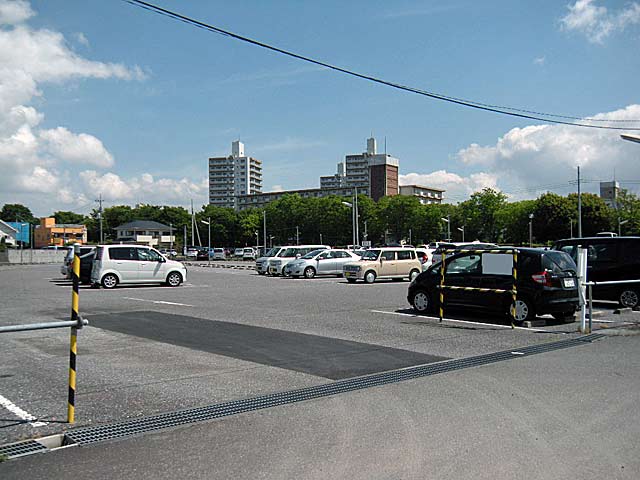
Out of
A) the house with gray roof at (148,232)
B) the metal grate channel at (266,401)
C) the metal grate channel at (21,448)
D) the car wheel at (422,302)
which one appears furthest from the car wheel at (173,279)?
the house with gray roof at (148,232)

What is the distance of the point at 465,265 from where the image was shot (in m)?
14.2

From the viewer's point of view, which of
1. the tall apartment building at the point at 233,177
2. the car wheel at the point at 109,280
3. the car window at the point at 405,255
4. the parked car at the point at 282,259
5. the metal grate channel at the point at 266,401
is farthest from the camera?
the tall apartment building at the point at 233,177

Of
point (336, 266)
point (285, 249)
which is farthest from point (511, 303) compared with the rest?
point (285, 249)

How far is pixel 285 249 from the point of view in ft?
127

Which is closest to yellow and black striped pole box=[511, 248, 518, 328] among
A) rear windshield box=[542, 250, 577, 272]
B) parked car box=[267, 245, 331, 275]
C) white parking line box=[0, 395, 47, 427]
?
rear windshield box=[542, 250, 577, 272]

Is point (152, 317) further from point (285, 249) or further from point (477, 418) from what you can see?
point (285, 249)

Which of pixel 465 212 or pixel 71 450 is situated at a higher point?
pixel 465 212

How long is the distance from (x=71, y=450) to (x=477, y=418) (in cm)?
379

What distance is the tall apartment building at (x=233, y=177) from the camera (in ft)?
608

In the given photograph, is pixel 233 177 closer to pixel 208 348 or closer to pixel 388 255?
pixel 388 255

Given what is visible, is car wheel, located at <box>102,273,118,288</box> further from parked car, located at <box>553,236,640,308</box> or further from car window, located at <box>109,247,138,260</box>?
parked car, located at <box>553,236,640,308</box>

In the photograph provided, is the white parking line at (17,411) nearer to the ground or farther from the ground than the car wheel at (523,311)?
nearer to the ground

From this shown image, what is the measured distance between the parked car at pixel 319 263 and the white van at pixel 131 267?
7.86 meters

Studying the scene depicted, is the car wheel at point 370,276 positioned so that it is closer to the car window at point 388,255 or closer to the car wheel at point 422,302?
the car window at point 388,255
